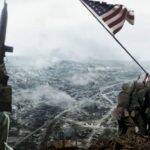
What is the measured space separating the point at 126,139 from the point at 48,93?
264 feet

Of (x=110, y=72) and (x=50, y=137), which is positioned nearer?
(x=50, y=137)

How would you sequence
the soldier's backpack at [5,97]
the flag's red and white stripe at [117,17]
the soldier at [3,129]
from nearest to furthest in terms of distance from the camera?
the soldier's backpack at [5,97] → the soldier at [3,129] → the flag's red and white stripe at [117,17]

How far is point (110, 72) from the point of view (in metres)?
122

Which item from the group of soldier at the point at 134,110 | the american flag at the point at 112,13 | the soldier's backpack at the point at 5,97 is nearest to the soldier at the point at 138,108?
the group of soldier at the point at 134,110

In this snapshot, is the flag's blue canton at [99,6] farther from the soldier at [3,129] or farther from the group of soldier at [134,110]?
the soldier at [3,129]

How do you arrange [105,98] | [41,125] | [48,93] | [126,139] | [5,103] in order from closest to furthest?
[5,103], [126,139], [41,125], [105,98], [48,93]

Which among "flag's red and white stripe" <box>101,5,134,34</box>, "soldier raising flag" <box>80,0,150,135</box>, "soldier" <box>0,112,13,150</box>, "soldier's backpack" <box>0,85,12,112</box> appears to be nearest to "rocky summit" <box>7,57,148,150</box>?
"soldier raising flag" <box>80,0,150,135</box>

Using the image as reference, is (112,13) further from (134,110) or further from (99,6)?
(134,110)

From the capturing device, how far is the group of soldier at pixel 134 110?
1022 inches

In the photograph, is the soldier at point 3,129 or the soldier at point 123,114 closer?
the soldier at point 3,129

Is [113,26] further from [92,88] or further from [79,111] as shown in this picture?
[92,88]

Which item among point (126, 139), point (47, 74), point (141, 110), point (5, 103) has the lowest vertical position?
point (47, 74)

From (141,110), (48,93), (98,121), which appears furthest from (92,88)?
(141,110)

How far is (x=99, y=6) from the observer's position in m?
25.6
